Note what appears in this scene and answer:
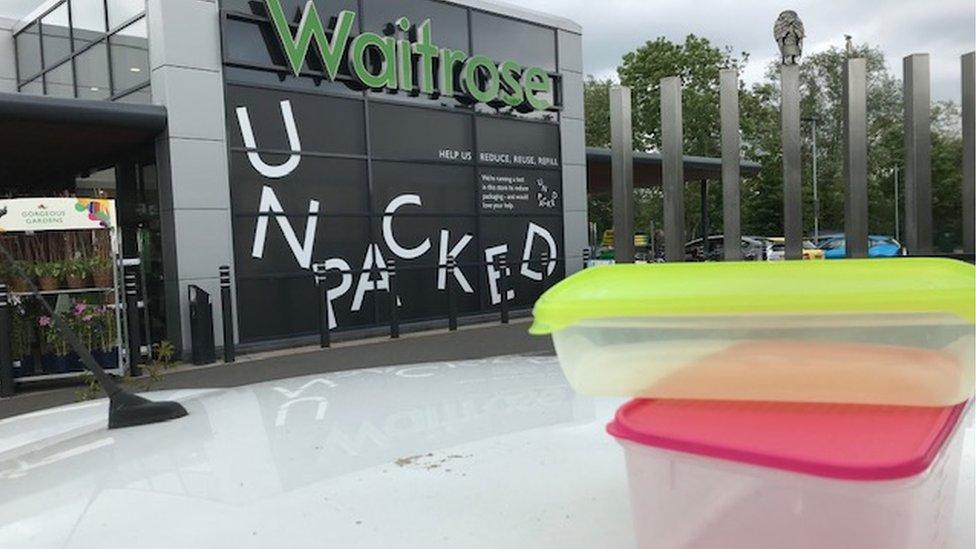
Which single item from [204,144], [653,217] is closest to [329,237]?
[204,144]

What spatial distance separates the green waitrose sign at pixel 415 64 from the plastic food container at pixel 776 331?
1052 centimetres

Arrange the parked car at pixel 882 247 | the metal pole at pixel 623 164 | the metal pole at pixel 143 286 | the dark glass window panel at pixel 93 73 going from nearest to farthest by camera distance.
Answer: the metal pole at pixel 623 164, the parked car at pixel 882 247, the metal pole at pixel 143 286, the dark glass window panel at pixel 93 73

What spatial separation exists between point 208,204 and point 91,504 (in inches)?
365

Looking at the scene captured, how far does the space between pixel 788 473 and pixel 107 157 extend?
11977mm

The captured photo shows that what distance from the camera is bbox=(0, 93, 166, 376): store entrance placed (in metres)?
8.88

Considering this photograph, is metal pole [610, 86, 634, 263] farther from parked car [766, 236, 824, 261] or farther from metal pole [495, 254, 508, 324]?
metal pole [495, 254, 508, 324]

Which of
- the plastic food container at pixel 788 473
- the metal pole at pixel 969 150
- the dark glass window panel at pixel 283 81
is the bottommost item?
the plastic food container at pixel 788 473

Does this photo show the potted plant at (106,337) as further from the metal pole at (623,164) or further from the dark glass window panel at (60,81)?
the metal pole at (623,164)

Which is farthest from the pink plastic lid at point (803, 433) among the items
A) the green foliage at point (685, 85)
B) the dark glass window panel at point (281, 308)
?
the green foliage at point (685, 85)

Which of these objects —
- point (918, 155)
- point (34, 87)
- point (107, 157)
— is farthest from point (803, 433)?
point (34, 87)

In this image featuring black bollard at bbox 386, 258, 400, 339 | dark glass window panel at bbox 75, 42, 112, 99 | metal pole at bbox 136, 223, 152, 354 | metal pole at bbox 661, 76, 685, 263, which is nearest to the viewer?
metal pole at bbox 661, 76, 685, 263

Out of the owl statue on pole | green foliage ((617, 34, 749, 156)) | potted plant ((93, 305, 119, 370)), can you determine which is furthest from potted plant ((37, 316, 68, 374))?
green foliage ((617, 34, 749, 156))

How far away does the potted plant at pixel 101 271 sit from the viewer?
8.64 m

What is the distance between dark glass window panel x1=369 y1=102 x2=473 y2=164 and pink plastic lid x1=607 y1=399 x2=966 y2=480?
1136cm
